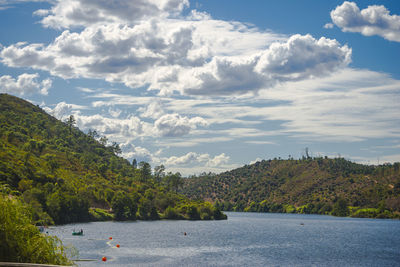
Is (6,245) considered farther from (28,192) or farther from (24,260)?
(28,192)

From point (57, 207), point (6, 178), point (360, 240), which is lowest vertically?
point (360, 240)

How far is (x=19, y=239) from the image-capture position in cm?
3516

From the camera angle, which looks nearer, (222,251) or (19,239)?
(19,239)

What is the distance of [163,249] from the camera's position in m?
118

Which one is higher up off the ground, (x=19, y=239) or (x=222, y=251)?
(x=19, y=239)

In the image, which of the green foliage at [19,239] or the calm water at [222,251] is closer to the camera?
the green foliage at [19,239]

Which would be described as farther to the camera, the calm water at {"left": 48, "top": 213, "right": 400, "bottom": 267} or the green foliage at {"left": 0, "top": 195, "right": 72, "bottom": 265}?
the calm water at {"left": 48, "top": 213, "right": 400, "bottom": 267}

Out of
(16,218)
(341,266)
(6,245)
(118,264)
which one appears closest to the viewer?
(6,245)

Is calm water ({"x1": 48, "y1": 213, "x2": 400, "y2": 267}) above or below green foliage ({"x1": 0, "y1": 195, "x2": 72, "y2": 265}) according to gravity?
below

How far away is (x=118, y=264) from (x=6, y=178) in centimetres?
10527

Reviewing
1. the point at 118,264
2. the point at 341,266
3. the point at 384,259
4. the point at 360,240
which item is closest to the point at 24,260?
the point at 118,264

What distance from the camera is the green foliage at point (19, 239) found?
34.1 meters

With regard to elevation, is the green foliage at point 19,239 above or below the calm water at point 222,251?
above

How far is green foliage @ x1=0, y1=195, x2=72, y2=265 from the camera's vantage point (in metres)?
34.1
